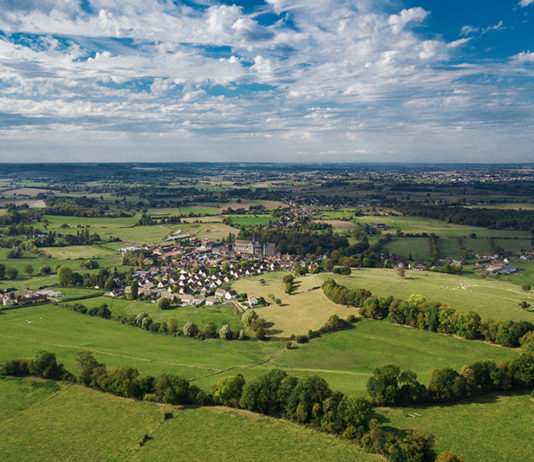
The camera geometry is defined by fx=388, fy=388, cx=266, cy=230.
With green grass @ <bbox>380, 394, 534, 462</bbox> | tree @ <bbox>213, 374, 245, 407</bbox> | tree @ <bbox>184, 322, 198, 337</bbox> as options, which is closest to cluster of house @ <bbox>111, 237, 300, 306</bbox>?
tree @ <bbox>184, 322, 198, 337</bbox>

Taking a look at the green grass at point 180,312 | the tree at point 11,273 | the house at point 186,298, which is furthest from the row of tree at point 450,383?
the tree at point 11,273

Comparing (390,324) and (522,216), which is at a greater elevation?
(522,216)

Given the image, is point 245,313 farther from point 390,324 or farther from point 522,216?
point 522,216

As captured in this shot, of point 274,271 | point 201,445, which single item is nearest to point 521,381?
point 201,445

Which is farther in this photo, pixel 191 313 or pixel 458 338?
pixel 191 313

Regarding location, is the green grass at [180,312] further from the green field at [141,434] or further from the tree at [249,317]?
the green field at [141,434]

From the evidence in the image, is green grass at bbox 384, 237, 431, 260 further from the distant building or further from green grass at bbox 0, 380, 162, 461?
green grass at bbox 0, 380, 162, 461
